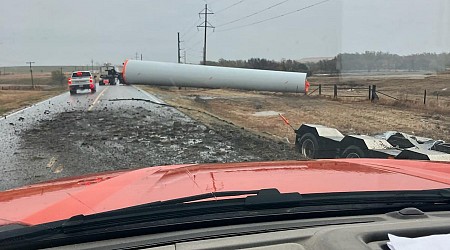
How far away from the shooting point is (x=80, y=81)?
38125mm

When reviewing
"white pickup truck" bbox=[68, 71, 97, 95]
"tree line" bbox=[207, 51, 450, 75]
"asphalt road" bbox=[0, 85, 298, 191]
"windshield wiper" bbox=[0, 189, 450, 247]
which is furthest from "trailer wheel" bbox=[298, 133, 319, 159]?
"white pickup truck" bbox=[68, 71, 97, 95]

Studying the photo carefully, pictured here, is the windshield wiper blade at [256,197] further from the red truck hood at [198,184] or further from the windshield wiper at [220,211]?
the red truck hood at [198,184]

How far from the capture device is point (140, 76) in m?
22.6

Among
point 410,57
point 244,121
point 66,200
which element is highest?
point 410,57

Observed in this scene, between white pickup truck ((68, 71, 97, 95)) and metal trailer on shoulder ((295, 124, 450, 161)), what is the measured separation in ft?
104

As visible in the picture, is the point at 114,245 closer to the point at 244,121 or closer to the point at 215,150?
the point at 215,150

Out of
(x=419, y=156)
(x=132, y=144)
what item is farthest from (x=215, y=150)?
(x=419, y=156)

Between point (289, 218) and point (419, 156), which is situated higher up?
point (289, 218)

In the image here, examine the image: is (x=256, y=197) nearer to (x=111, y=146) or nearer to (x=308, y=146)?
(x=308, y=146)

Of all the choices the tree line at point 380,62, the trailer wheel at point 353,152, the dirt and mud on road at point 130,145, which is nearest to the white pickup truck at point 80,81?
the dirt and mud on road at point 130,145

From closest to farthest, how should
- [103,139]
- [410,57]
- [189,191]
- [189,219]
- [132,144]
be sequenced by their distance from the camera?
1. [189,219]
2. [189,191]
3. [132,144]
4. [103,139]
5. [410,57]

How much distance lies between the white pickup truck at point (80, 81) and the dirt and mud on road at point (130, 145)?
73.5ft

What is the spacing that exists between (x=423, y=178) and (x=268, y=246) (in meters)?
1.72

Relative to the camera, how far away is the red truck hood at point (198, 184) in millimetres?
2434
